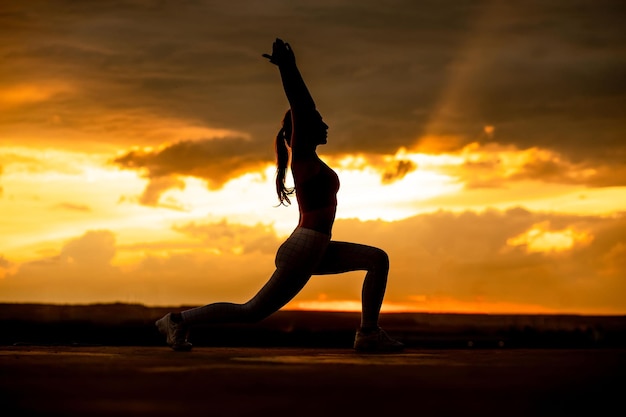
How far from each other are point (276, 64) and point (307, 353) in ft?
10.0

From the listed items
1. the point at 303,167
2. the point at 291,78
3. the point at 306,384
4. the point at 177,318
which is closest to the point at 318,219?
the point at 303,167

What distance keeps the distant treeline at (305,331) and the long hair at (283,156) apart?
3.72 m

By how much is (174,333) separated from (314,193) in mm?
2060

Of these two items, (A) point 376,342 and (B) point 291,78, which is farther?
(A) point 376,342

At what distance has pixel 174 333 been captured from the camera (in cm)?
1082

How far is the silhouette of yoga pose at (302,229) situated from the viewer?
9.95 metres

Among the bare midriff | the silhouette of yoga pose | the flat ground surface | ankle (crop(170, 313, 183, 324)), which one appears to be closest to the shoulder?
the silhouette of yoga pose

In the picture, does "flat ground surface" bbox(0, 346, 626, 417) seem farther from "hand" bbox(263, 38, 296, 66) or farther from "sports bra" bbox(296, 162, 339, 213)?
"hand" bbox(263, 38, 296, 66)

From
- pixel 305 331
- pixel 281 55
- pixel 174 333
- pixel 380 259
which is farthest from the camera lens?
pixel 305 331

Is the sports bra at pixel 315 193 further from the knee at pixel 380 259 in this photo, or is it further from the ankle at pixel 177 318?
the ankle at pixel 177 318

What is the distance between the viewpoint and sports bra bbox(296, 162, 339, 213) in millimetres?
10133

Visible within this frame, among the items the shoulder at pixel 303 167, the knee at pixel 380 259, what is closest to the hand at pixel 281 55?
the shoulder at pixel 303 167

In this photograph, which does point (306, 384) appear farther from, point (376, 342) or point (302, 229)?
point (376, 342)

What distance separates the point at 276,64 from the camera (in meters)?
9.74
